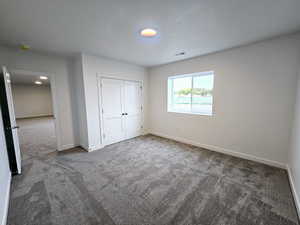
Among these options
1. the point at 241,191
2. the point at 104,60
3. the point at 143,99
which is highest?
the point at 104,60

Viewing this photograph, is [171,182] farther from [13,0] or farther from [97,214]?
[13,0]

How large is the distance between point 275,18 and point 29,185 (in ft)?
14.2

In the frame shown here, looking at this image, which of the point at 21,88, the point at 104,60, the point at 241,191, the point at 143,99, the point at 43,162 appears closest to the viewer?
the point at 241,191

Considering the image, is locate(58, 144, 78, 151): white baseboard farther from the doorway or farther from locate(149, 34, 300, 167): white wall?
the doorway

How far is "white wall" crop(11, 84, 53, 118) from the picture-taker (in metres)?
8.31

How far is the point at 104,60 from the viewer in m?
3.31

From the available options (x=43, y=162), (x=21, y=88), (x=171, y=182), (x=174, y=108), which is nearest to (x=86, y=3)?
(x=171, y=182)

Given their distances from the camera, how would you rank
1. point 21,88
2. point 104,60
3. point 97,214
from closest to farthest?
point 97,214, point 104,60, point 21,88

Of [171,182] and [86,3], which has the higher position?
[86,3]

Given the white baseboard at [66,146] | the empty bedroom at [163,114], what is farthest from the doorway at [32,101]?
the empty bedroom at [163,114]

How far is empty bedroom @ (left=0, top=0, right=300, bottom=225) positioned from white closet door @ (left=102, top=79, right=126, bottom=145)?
3cm

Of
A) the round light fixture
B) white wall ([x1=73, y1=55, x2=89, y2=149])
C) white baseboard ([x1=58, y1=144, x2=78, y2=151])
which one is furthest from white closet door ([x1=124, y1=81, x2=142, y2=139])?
the round light fixture

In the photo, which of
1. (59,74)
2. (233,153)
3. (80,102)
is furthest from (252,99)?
(59,74)

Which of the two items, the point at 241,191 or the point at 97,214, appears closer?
the point at 97,214
